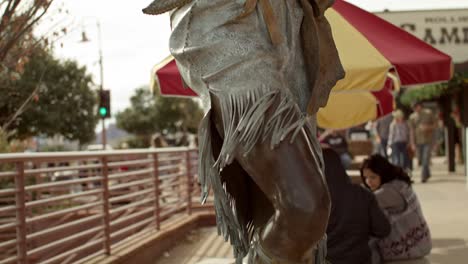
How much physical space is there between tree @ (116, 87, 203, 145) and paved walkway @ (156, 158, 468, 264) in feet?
254

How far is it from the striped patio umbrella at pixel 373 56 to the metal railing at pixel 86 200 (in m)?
1.07

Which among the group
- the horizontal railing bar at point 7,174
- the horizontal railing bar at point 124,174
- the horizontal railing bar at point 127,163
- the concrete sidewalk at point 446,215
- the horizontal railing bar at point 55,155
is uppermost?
the horizontal railing bar at point 55,155

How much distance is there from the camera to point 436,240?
6777 mm

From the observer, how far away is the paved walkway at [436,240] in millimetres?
5873

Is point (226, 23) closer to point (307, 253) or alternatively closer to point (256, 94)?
point (256, 94)

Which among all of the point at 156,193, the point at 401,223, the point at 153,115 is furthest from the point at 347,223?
the point at 153,115

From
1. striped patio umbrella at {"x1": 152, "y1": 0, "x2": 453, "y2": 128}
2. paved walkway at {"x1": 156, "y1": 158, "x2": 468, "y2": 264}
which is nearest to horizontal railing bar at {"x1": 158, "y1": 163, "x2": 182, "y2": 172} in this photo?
paved walkway at {"x1": 156, "y1": 158, "x2": 468, "y2": 264}

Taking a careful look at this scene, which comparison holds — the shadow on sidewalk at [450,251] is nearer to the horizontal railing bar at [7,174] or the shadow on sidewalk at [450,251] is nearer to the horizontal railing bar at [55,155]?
the horizontal railing bar at [55,155]

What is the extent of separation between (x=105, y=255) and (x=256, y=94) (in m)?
3.88

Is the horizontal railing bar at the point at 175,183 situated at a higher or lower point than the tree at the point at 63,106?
lower

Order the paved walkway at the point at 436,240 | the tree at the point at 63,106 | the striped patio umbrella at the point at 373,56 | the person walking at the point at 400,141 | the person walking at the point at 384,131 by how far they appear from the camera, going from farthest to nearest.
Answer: the tree at the point at 63,106 → the person walking at the point at 384,131 → the person walking at the point at 400,141 → the paved walkway at the point at 436,240 → the striped patio umbrella at the point at 373,56

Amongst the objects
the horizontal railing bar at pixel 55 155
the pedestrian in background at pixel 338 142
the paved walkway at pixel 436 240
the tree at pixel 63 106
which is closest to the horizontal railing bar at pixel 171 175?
the paved walkway at pixel 436 240

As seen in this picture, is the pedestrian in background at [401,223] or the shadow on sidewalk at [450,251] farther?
the shadow on sidewalk at [450,251]

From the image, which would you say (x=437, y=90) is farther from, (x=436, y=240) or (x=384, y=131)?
(x=436, y=240)
